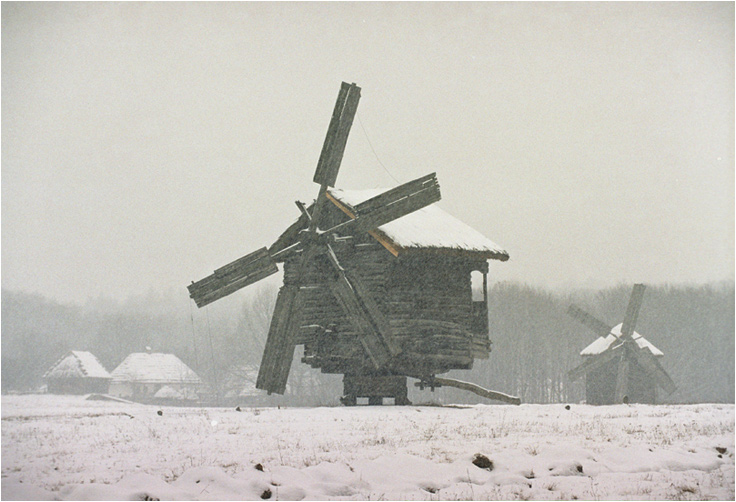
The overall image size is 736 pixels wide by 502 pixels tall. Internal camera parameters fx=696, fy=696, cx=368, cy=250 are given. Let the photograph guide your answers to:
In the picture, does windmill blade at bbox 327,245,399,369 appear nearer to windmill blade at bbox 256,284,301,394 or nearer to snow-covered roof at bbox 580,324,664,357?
windmill blade at bbox 256,284,301,394

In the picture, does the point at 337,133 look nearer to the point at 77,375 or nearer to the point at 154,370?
the point at 77,375

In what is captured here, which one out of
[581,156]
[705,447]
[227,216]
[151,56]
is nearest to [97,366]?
[227,216]

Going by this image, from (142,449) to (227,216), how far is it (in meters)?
13.2

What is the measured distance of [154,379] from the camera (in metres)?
49.5

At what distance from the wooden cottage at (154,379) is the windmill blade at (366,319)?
33.1 meters

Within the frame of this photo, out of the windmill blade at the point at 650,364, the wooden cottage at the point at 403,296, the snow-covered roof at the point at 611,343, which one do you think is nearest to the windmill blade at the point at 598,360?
the snow-covered roof at the point at 611,343

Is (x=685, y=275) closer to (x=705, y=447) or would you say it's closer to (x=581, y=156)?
(x=581, y=156)

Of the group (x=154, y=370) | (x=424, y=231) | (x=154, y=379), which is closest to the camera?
(x=424, y=231)

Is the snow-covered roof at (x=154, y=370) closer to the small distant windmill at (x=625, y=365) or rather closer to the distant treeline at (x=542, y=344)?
the distant treeline at (x=542, y=344)

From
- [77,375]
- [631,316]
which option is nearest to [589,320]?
[631,316]

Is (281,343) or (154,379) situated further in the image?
(154,379)

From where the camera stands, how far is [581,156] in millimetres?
21141

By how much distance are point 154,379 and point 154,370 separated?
138cm

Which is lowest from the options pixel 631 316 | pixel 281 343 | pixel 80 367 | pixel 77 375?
pixel 77 375
